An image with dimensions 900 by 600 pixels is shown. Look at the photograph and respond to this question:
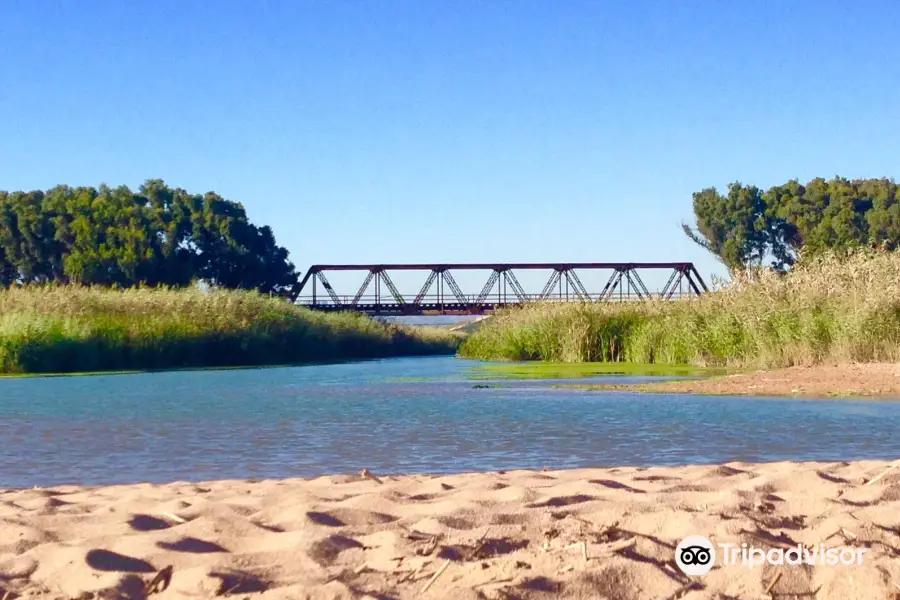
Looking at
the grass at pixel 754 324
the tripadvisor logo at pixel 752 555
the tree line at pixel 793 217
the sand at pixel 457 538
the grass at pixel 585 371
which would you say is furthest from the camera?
the tree line at pixel 793 217

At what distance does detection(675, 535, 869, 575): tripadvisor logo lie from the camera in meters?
4.21

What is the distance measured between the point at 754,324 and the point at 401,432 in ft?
Result: 42.6

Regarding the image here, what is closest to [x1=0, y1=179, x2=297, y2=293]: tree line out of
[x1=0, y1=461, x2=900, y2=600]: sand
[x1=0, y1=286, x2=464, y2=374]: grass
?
[x1=0, y1=286, x2=464, y2=374]: grass

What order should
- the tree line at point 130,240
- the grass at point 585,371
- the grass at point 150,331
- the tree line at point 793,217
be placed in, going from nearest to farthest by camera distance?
the grass at point 585,371 < the grass at point 150,331 < the tree line at point 130,240 < the tree line at point 793,217

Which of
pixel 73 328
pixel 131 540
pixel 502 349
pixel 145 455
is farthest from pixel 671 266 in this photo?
pixel 131 540

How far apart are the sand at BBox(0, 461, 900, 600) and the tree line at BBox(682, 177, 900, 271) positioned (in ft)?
203

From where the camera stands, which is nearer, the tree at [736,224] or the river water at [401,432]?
Result: the river water at [401,432]

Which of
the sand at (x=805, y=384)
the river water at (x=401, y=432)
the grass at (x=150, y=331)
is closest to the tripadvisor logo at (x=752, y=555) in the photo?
the river water at (x=401, y=432)

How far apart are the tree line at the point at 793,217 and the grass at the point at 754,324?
38.1 metres

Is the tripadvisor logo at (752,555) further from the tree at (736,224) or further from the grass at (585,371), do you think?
the tree at (736,224)

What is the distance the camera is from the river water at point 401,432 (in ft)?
29.9

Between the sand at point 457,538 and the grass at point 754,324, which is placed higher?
the grass at point 754,324

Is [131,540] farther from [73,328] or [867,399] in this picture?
[73,328]

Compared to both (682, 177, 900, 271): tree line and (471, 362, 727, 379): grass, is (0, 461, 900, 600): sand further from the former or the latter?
(682, 177, 900, 271): tree line
